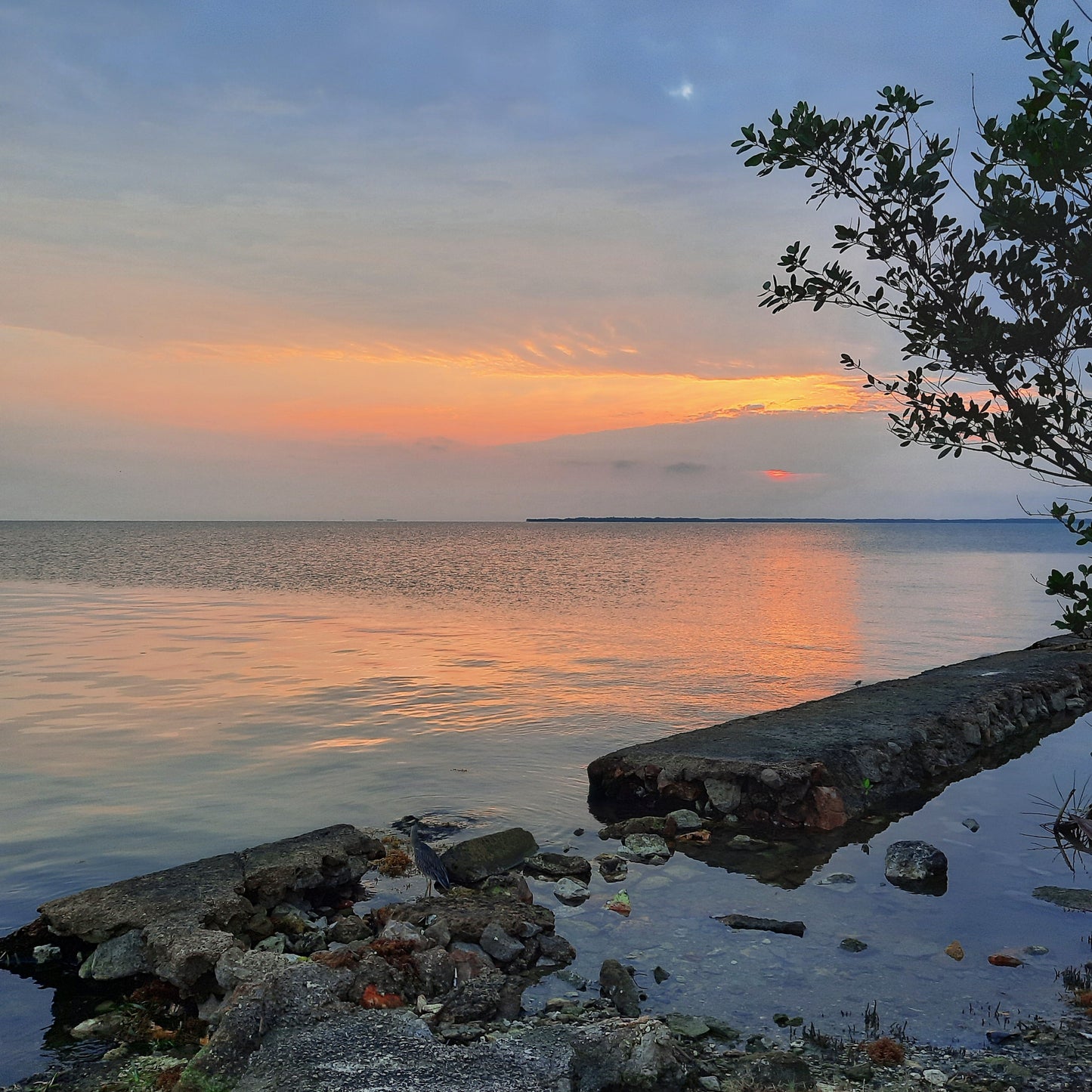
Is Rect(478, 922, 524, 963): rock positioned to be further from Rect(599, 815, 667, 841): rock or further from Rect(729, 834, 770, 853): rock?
Rect(729, 834, 770, 853): rock

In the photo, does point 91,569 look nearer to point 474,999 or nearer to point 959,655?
point 959,655

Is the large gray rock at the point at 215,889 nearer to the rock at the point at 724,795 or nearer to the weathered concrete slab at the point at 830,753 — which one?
the weathered concrete slab at the point at 830,753

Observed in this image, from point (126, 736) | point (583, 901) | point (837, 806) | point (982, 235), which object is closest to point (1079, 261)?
point (982, 235)

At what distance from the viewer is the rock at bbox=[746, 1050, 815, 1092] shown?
5.41 metres

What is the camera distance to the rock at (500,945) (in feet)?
23.8

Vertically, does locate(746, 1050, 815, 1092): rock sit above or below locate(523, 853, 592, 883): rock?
above

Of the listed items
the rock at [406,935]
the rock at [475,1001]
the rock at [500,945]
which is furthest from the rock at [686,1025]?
the rock at [406,935]

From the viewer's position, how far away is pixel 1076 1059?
5.77m

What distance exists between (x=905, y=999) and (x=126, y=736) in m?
14.2

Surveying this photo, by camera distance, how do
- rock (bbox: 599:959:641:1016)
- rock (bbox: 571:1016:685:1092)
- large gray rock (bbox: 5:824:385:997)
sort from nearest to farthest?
1. rock (bbox: 571:1016:685:1092)
2. rock (bbox: 599:959:641:1016)
3. large gray rock (bbox: 5:824:385:997)

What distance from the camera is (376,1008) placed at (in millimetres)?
6074

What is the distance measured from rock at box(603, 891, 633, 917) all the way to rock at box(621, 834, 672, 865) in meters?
1.15

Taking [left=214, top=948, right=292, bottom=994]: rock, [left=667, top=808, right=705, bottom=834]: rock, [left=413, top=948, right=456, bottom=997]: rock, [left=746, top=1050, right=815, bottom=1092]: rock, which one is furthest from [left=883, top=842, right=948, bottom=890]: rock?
[left=214, top=948, right=292, bottom=994]: rock

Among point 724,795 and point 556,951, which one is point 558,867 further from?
point 724,795
